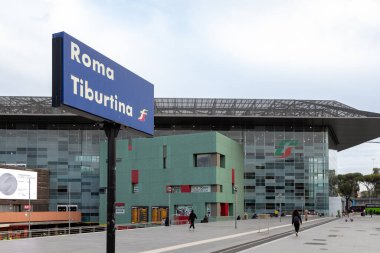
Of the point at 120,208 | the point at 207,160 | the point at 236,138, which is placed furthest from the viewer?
the point at 236,138

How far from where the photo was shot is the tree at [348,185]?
149375 mm

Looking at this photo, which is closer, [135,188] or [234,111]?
[135,188]

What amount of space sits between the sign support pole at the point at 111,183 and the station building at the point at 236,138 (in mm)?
78850

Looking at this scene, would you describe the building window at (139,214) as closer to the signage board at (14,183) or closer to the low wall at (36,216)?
the low wall at (36,216)

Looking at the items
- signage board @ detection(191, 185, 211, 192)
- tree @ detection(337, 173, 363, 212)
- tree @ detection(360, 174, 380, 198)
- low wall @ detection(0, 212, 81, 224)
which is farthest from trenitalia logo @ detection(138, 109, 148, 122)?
tree @ detection(360, 174, 380, 198)

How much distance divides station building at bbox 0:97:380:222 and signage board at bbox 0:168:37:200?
16.2m

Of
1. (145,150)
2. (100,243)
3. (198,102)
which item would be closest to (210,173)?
(145,150)

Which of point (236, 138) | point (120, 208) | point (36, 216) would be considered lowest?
point (36, 216)

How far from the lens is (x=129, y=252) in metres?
21.3

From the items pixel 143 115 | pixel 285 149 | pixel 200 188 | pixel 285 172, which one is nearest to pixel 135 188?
pixel 200 188

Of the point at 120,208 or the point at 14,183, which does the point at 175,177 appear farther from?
the point at 14,183

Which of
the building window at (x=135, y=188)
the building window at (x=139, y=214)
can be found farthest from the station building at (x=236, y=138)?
the building window at (x=139, y=214)

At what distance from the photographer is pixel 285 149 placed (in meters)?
96.4

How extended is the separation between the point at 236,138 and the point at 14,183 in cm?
4309
